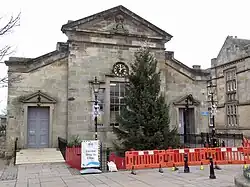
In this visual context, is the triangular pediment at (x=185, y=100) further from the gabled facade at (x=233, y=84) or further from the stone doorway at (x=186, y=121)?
the gabled facade at (x=233, y=84)

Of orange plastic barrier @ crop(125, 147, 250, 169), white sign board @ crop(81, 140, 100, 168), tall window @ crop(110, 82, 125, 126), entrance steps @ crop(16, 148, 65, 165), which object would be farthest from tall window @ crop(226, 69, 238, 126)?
white sign board @ crop(81, 140, 100, 168)

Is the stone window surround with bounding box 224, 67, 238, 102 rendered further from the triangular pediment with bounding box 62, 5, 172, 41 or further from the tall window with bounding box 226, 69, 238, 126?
the triangular pediment with bounding box 62, 5, 172, 41

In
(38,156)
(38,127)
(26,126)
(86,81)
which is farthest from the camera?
(86,81)

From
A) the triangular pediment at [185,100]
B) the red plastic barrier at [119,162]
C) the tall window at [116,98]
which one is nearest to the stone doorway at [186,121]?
the triangular pediment at [185,100]

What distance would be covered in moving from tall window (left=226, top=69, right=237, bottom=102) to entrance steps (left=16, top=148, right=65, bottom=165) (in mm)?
18429

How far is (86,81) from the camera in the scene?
1878cm

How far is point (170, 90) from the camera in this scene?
21.1 metres

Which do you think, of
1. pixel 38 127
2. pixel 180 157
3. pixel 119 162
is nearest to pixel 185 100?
pixel 180 157

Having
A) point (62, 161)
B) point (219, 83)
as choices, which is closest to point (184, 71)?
point (219, 83)

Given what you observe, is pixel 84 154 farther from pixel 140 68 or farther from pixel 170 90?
pixel 170 90

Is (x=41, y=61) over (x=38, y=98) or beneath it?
over

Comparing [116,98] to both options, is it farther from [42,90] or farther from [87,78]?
[42,90]

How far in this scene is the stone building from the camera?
1775cm

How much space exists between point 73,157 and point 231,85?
19546 millimetres
